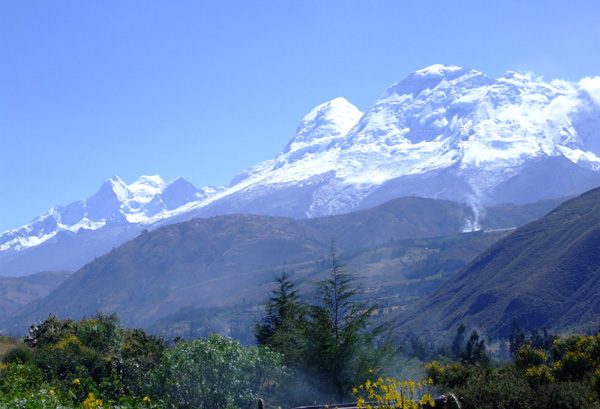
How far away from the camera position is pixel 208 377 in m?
21.9

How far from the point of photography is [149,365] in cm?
2544

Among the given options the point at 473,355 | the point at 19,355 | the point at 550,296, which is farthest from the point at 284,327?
the point at 550,296

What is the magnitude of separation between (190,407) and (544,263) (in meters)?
186

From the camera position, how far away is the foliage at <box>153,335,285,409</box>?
2141 centimetres

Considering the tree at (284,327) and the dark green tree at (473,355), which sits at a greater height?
the tree at (284,327)

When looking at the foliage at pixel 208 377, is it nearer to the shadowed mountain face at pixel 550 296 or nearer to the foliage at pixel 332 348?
the foliage at pixel 332 348

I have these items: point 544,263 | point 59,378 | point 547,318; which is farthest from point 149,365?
point 544,263

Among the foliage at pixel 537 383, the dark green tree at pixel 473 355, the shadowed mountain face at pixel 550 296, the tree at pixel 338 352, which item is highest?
the tree at pixel 338 352

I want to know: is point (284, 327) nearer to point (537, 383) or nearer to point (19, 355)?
point (19, 355)

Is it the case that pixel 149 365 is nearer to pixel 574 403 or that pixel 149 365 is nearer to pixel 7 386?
pixel 7 386

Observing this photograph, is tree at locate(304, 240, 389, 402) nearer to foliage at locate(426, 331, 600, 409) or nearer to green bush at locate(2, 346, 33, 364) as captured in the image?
foliage at locate(426, 331, 600, 409)

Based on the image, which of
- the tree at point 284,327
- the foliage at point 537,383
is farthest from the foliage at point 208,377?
the foliage at point 537,383

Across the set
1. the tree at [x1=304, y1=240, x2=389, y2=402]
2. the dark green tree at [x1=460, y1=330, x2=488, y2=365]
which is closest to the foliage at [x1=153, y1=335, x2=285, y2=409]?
the tree at [x1=304, y1=240, x2=389, y2=402]

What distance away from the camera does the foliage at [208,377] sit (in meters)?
21.4
